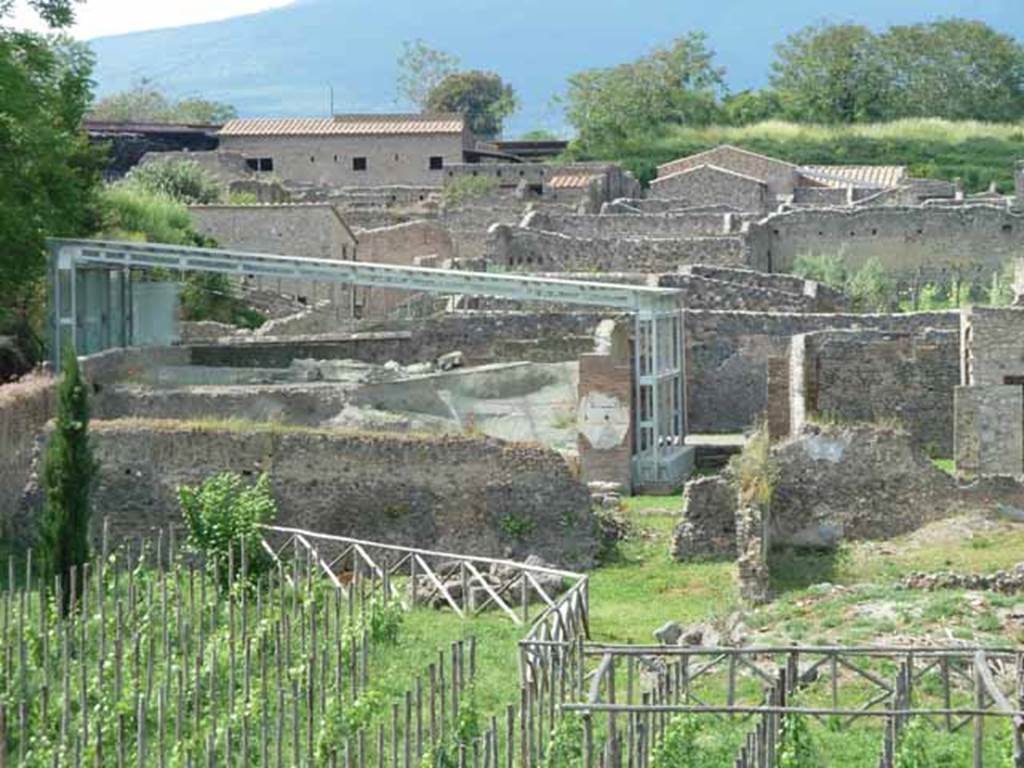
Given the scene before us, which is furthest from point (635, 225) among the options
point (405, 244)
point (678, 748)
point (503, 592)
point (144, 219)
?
point (678, 748)

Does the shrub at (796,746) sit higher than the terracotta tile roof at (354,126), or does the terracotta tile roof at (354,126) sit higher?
the terracotta tile roof at (354,126)

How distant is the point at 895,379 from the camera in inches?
1325

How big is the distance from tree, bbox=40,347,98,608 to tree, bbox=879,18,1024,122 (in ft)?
→ 198

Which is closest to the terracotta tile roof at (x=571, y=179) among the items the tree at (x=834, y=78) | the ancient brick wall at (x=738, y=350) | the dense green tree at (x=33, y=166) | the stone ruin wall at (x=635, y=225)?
the stone ruin wall at (x=635, y=225)

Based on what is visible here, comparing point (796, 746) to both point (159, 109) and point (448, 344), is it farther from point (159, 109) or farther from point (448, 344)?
point (159, 109)

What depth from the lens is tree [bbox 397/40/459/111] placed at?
112562 mm

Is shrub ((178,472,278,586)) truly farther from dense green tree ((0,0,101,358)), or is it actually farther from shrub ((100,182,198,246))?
shrub ((100,182,198,246))

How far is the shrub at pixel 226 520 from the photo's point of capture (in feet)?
86.4

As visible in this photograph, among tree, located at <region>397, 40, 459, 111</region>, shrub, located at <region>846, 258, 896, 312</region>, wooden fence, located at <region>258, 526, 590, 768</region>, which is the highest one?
tree, located at <region>397, 40, 459, 111</region>

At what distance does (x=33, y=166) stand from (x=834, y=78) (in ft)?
172

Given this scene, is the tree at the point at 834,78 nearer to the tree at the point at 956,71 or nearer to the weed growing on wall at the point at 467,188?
the tree at the point at 956,71

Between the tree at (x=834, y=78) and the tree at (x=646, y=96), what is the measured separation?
2584 mm

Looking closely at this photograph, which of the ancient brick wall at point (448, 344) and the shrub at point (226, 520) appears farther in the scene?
the ancient brick wall at point (448, 344)

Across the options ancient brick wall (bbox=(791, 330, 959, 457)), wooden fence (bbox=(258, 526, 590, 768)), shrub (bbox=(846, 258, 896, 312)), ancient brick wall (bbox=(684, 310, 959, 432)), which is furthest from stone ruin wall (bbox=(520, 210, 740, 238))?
wooden fence (bbox=(258, 526, 590, 768))
